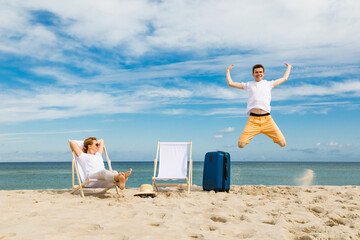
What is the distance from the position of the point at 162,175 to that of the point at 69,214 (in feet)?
8.95

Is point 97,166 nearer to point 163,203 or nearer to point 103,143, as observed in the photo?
point 103,143

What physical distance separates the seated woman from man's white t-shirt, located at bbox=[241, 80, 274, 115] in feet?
8.34

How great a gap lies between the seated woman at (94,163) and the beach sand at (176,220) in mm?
430

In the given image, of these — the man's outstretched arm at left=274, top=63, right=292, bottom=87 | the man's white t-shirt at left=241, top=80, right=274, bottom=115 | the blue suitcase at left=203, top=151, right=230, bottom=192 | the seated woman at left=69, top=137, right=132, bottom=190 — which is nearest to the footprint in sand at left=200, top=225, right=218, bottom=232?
the seated woman at left=69, top=137, right=132, bottom=190

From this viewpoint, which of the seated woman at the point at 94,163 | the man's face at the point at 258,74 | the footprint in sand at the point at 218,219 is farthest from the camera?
the man's face at the point at 258,74

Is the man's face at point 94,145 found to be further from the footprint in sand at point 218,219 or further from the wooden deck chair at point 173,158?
the footprint in sand at point 218,219

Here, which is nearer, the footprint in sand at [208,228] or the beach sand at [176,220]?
the beach sand at [176,220]

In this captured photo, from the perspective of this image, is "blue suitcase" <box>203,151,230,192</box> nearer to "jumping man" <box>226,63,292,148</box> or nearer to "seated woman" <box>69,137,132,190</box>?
"jumping man" <box>226,63,292,148</box>

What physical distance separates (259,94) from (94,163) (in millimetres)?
3202

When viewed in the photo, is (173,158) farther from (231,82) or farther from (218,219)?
(218,219)

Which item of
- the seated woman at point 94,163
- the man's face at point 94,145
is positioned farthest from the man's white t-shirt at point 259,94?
Answer: the man's face at point 94,145

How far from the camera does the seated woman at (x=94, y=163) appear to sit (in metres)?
5.01

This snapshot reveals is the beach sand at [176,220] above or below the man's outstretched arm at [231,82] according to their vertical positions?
below

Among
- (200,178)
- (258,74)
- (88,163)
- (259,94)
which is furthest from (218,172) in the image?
(200,178)
